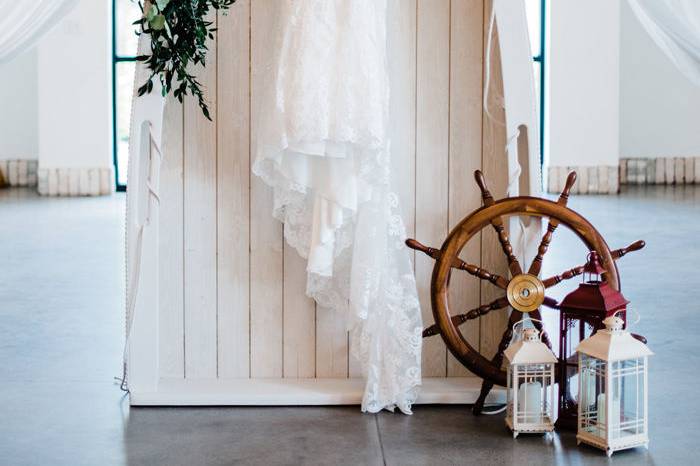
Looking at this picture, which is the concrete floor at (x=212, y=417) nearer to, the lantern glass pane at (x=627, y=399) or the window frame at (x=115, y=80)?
the lantern glass pane at (x=627, y=399)

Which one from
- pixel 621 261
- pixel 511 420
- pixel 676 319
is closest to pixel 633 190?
pixel 621 261

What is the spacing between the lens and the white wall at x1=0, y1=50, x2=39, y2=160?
11805 mm

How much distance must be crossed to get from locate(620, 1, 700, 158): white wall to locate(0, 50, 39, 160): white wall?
20.8ft

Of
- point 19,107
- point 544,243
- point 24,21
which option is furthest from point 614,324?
point 19,107

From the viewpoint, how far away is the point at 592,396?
299 centimetres

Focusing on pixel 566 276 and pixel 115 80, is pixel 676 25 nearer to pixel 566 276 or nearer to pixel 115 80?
pixel 566 276

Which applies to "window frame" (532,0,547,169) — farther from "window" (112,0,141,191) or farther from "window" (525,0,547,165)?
"window" (112,0,141,191)

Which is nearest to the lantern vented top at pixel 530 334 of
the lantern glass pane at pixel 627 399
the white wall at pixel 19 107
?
the lantern glass pane at pixel 627 399

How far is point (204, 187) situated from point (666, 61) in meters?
9.56

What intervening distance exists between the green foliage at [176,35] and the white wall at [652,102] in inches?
378

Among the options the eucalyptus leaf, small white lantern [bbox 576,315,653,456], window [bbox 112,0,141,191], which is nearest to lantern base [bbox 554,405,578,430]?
small white lantern [bbox 576,315,653,456]

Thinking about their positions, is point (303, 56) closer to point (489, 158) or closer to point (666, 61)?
point (489, 158)

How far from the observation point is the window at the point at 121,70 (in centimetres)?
1161

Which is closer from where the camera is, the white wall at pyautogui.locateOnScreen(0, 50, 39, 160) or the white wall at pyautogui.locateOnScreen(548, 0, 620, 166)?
the white wall at pyautogui.locateOnScreen(548, 0, 620, 166)
